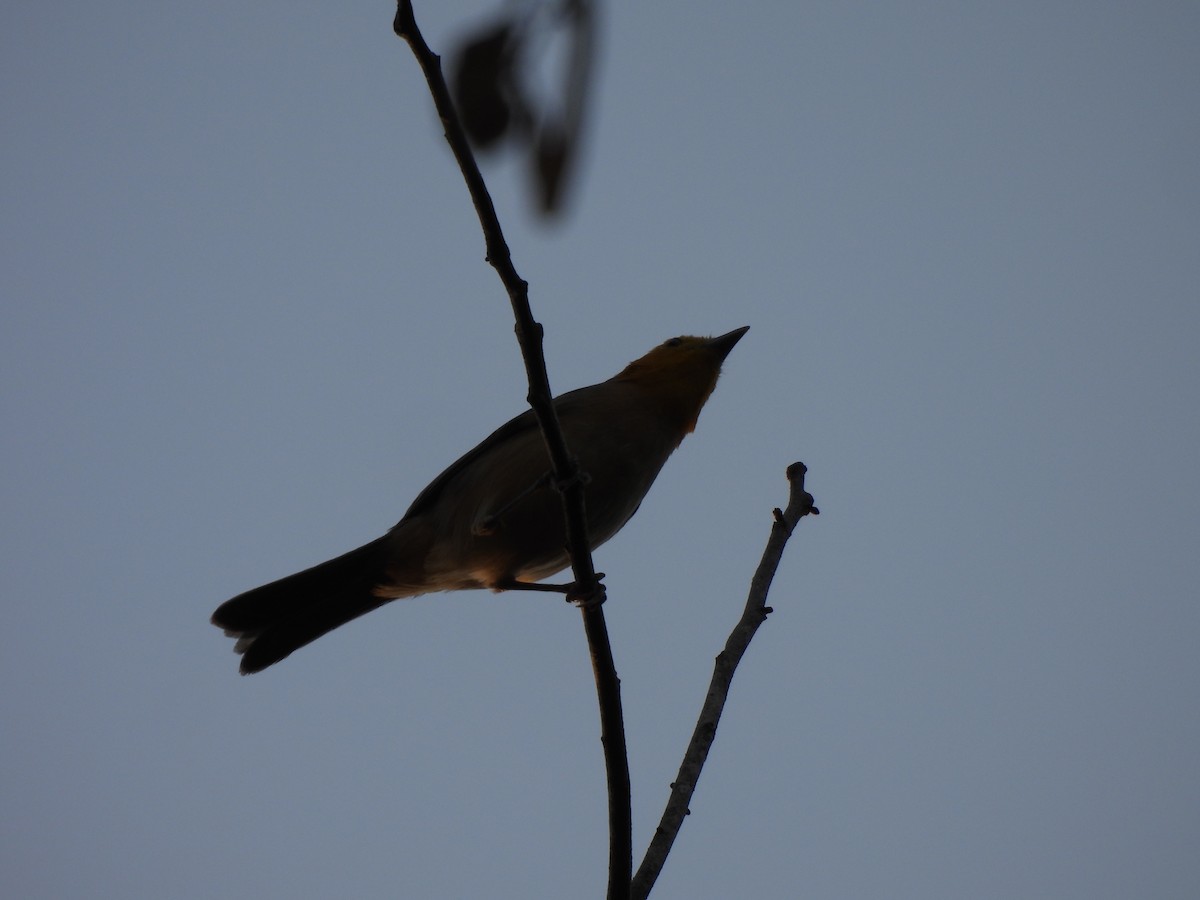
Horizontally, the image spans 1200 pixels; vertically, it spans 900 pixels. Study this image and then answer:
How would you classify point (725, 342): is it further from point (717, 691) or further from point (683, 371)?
point (717, 691)

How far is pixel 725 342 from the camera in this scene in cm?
716

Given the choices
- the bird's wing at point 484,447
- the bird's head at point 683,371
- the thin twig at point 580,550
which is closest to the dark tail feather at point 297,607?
the bird's wing at point 484,447

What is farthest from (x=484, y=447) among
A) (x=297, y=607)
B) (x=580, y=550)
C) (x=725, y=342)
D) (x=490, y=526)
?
(x=580, y=550)

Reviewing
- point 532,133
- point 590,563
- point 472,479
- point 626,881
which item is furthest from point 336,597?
point 532,133

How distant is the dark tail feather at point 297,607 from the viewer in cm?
598

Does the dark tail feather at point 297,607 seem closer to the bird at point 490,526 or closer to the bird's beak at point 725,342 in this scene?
the bird at point 490,526

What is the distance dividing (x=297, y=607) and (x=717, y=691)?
117 inches

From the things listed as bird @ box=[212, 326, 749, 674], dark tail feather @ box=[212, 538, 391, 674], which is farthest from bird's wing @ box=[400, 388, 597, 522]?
dark tail feather @ box=[212, 538, 391, 674]

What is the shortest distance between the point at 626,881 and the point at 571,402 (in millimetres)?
3257

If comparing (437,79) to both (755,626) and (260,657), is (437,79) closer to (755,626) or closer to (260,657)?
(755,626)

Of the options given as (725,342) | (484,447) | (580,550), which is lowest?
(580,550)

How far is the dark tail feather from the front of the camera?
5984mm

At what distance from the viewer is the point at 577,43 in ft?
5.30

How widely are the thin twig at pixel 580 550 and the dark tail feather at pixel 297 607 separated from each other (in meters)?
2.30
